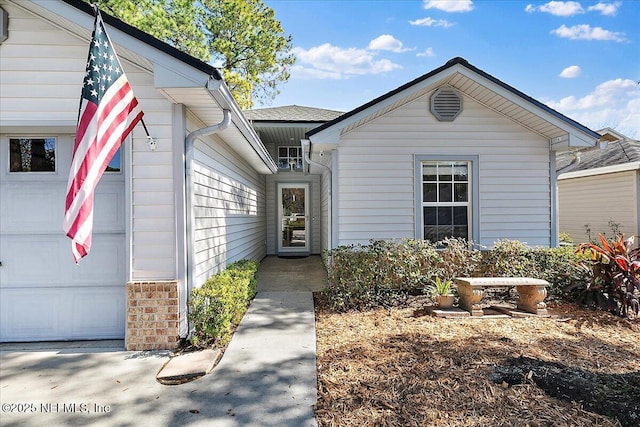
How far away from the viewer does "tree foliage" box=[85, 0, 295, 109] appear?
1446 cm

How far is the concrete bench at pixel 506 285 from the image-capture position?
4.91m

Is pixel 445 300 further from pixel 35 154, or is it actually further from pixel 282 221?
pixel 282 221

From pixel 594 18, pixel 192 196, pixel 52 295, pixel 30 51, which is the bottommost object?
pixel 52 295

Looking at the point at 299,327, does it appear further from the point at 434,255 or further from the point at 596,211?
the point at 596,211

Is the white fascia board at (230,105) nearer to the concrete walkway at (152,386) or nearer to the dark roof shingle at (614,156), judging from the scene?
the concrete walkway at (152,386)

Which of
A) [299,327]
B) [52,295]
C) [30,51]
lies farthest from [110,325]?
[30,51]

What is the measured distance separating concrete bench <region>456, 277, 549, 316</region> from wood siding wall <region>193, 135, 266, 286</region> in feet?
12.4

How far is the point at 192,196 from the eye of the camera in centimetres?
397

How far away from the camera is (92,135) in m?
2.80

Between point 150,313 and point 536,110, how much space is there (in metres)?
6.97

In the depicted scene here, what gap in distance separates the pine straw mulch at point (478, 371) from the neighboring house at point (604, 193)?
6635 mm

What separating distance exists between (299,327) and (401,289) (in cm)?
208

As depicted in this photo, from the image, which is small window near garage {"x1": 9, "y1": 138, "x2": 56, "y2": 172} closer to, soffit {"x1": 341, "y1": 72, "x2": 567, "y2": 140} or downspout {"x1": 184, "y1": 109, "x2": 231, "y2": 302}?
downspout {"x1": 184, "y1": 109, "x2": 231, "y2": 302}

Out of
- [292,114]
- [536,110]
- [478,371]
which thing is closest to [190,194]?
[478,371]
